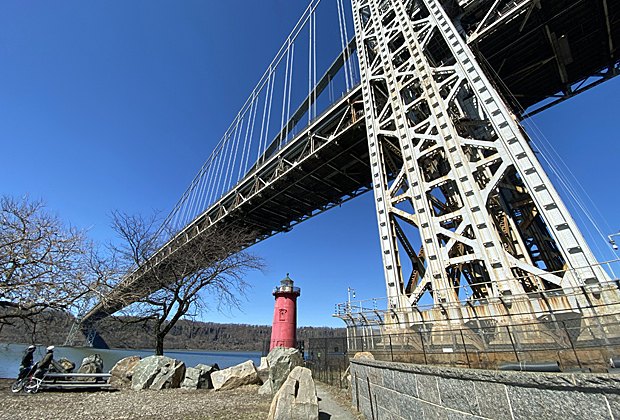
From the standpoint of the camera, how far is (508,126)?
19.8 ft

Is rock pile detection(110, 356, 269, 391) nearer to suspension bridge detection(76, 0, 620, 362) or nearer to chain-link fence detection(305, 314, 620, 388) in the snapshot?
suspension bridge detection(76, 0, 620, 362)

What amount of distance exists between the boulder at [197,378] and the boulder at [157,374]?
0.34m

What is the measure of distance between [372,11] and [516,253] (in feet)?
37.6

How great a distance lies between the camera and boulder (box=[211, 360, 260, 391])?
970 cm

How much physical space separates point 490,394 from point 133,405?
8.35 m

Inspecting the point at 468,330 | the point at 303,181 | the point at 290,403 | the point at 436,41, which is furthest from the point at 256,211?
the point at 468,330

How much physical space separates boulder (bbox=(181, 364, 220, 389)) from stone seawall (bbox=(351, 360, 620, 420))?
24.8ft

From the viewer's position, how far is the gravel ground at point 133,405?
610 centimetres

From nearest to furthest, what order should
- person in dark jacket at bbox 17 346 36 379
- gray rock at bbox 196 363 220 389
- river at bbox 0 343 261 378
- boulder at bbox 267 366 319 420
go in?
boulder at bbox 267 366 319 420 → person in dark jacket at bbox 17 346 36 379 → gray rock at bbox 196 363 220 389 → river at bbox 0 343 261 378

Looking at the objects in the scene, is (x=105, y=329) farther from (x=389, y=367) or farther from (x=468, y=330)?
(x=468, y=330)

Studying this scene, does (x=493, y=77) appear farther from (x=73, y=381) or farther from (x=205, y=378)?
(x=73, y=381)

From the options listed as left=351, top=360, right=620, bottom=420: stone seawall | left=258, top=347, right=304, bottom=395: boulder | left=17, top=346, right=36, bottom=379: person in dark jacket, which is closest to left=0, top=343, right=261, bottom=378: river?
left=17, top=346, right=36, bottom=379: person in dark jacket

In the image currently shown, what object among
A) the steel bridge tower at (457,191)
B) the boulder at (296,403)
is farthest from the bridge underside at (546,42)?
the boulder at (296,403)

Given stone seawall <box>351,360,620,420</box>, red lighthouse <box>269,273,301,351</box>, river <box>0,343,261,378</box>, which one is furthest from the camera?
red lighthouse <box>269,273,301,351</box>
